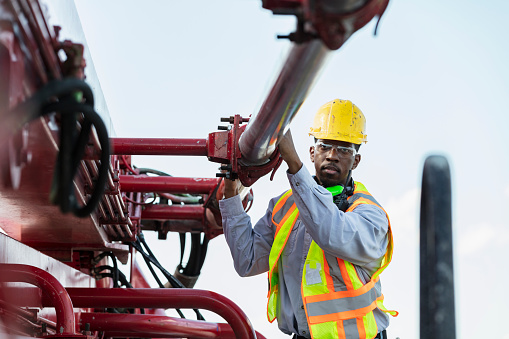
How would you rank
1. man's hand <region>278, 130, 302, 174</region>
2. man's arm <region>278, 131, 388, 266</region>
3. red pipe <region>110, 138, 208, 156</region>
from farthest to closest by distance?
red pipe <region>110, 138, 208, 156</region>
man's arm <region>278, 131, 388, 266</region>
man's hand <region>278, 130, 302, 174</region>

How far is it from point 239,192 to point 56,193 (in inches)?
79.9

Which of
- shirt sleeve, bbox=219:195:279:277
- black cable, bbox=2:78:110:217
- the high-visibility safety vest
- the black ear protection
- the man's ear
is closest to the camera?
black cable, bbox=2:78:110:217

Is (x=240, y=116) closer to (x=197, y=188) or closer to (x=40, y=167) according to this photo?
(x=40, y=167)

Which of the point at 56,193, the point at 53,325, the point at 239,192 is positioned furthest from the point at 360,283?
the point at 56,193

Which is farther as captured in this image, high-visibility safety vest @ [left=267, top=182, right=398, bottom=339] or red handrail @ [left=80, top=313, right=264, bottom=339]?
red handrail @ [left=80, top=313, right=264, bottom=339]

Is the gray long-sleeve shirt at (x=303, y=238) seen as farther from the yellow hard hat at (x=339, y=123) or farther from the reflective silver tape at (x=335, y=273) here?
the yellow hard hat at (x=339, y=123)

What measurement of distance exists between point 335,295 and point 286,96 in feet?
4.83

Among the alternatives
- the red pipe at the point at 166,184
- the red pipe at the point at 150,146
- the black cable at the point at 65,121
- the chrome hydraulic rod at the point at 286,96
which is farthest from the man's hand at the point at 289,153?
the red pipe at the point at 166,184

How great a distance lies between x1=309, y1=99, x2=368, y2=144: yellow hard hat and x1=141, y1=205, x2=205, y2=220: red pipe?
5.10 feet

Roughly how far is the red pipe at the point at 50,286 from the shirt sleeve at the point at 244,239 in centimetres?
102

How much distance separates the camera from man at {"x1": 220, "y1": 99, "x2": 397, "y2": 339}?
278 cm

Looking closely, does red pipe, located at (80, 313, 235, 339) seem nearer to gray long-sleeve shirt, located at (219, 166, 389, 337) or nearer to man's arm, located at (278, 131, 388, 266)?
gray long-sleeve shirt, located at (219, 166, 389, 337)

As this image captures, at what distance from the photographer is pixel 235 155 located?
2.69 meters

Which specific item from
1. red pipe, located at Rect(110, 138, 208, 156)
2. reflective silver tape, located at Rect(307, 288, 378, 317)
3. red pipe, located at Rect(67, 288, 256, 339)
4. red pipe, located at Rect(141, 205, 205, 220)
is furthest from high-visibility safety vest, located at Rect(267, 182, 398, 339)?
red pipe, located at Rect(141, 205, 205, 220)
